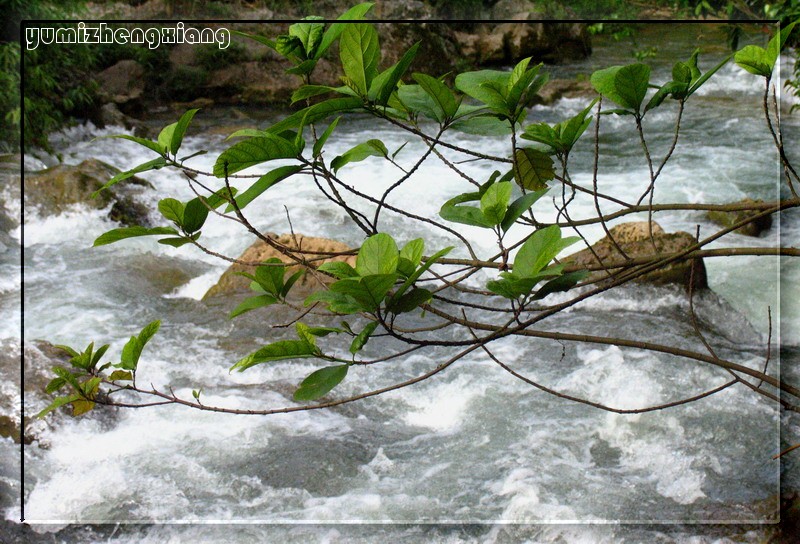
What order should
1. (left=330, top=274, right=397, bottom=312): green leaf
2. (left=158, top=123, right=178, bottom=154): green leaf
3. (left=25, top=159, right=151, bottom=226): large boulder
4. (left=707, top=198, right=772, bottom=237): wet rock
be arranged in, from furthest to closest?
(left=707, top=198, right=772, bottom=237): wet rock < (left=25, top=159, right=151, bottom=226): large boulder < (left=158, top=123, right=178, bottom=154): green leaf < (left=330, top=274, right=397, bottom=312): green leaf

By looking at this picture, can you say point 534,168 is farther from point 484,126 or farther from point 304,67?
point 304,67

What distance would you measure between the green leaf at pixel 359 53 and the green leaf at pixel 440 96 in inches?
1.3

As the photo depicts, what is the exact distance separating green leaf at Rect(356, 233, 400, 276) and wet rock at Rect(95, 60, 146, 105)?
917 mm

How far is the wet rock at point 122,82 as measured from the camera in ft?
4.25

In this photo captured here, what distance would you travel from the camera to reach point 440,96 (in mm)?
544

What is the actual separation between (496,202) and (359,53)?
14 cm

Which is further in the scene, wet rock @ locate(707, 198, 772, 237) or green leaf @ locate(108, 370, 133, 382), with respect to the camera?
wet rock @ locate(707, 198, 772, 237)

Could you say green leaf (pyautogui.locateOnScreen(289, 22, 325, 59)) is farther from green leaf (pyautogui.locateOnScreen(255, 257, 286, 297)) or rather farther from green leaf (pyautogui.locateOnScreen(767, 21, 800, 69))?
green leaf (pyautogui.locateOnScreen(767, 21, 800, 69))

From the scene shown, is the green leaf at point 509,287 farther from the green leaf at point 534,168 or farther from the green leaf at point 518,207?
the green leaf at point 534,168

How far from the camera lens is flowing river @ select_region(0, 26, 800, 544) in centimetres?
107

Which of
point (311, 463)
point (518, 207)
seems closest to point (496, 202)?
point (518, 207)

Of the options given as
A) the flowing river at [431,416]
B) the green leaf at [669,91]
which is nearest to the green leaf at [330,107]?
the green leaf at [669,91]

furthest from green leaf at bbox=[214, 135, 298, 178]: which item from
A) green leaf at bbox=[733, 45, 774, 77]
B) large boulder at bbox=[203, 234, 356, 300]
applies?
large boulder at bbox=[203, 234, 356, 300]

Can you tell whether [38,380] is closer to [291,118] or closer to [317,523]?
[317,523]
